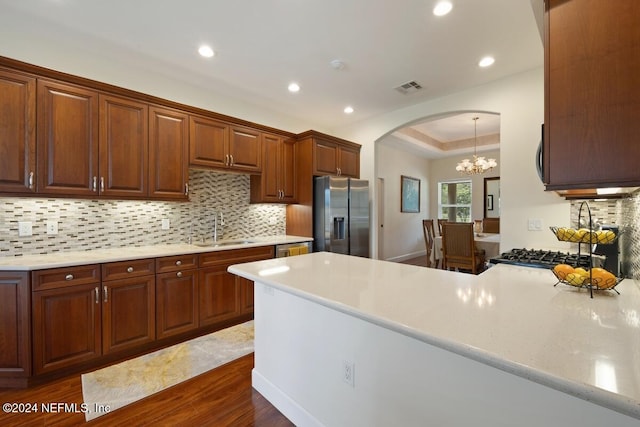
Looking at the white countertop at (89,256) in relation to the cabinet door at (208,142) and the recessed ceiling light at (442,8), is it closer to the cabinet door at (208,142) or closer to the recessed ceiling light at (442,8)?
the cabinet door at (208,142)

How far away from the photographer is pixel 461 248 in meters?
4.14

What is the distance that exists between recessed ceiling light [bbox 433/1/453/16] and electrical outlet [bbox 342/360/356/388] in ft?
8.38

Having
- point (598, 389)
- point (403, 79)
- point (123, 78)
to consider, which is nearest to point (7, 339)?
point (123, 78)

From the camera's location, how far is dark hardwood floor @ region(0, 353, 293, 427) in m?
1.70

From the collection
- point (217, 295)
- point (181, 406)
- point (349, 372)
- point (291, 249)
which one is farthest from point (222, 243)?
point (349, 372)

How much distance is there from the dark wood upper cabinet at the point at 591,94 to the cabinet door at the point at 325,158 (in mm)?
2990

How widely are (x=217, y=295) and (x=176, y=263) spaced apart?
1.87 feet

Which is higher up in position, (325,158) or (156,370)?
(325,158)

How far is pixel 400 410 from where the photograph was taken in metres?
1.20

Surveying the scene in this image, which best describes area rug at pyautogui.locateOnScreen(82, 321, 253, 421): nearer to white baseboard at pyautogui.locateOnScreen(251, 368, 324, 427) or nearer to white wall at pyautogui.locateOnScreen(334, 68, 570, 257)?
white baseboard at pyautogui.locateOnScreen(251, 368, 324, 427)

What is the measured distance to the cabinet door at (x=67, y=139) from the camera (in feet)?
7.20

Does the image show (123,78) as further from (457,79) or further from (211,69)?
(457,79)

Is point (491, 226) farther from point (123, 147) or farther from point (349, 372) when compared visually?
point (123, 147)

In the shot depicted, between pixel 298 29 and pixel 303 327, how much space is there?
7.84 feet
